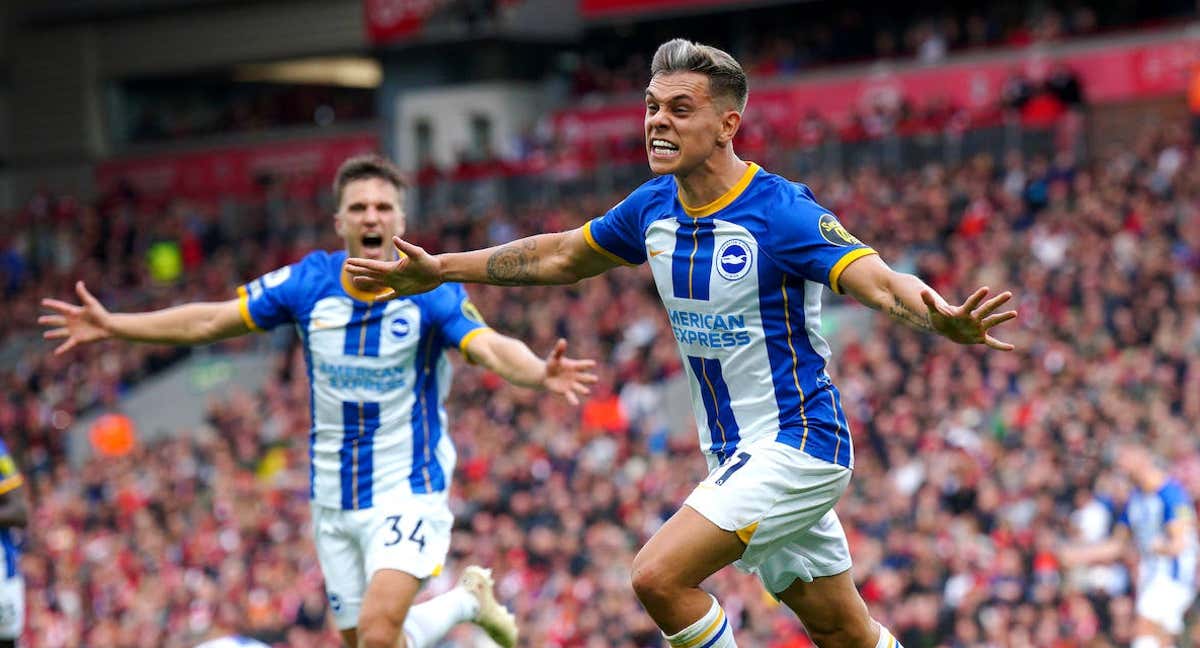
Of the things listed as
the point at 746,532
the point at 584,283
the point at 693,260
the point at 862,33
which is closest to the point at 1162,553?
the point at 746,532

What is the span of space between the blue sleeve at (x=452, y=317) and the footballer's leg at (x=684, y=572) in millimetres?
2101

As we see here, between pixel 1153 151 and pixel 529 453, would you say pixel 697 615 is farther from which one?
pixel 1153 151

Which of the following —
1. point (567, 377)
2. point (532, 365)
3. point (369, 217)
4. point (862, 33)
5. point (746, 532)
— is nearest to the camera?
point (746, 532)

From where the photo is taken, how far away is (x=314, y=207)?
29812 mm

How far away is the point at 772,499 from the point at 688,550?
A: 36 centimetres

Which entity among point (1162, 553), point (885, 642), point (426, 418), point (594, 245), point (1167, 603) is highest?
point (594, 245)

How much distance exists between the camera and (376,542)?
25.1ft

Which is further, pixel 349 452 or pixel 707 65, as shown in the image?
pixel 349 452

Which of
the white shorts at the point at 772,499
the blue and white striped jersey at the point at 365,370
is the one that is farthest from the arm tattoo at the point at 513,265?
the blue and white striped jersey at the point at 365,370

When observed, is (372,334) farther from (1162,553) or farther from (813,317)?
(1162,553)

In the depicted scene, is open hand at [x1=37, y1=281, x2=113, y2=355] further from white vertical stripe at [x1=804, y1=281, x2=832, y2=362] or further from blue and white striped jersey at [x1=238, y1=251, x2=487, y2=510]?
white vertical stripe at [x1=804, y1=281, x2=832, y2=362]

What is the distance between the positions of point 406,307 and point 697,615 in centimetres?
259

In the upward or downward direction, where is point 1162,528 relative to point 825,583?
downward

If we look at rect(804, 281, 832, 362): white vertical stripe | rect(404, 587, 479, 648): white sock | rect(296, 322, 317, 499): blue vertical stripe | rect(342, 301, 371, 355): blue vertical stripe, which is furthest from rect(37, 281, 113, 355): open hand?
rect(804, 281, 832, 362): white vertical stripe
